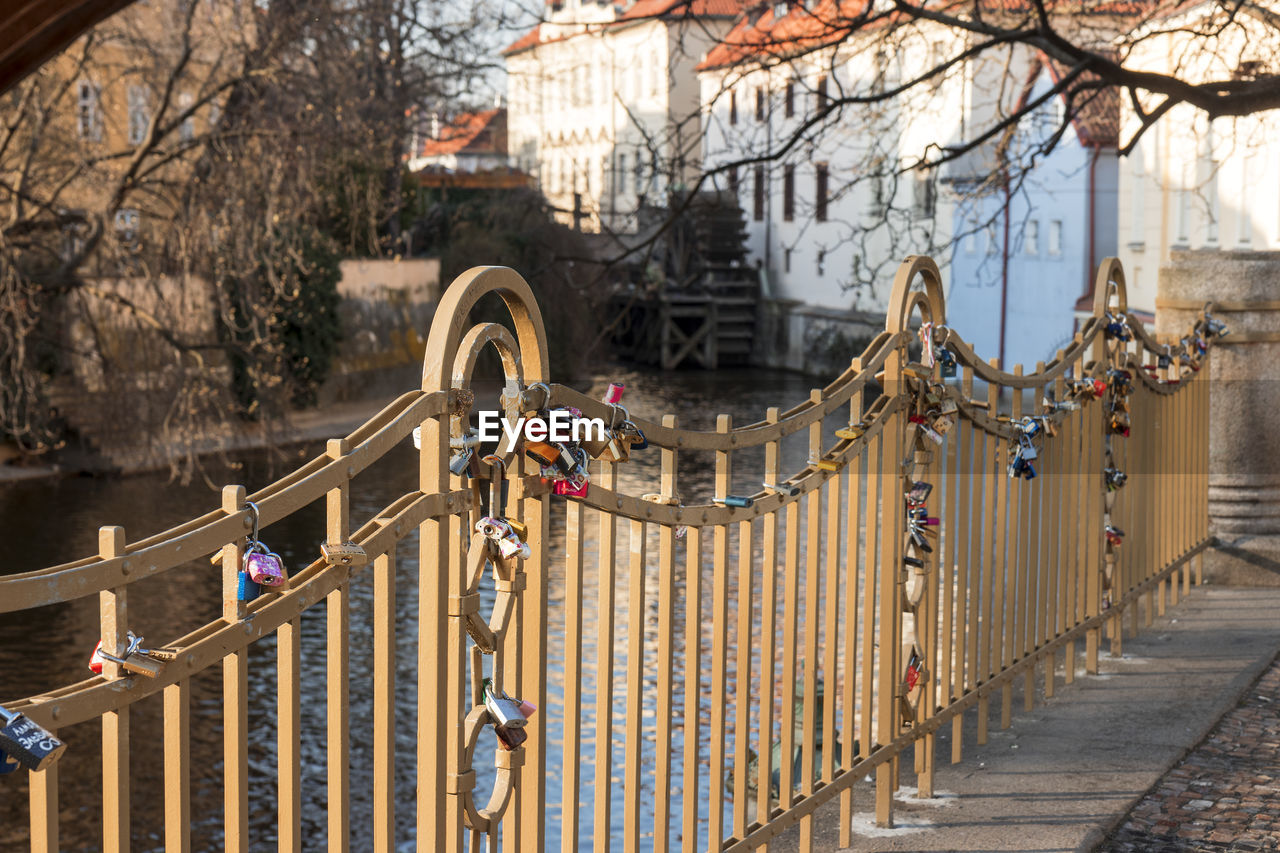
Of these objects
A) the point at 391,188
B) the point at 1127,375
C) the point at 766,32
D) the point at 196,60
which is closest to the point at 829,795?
the point at 1127,375

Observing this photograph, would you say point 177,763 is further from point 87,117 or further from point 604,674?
point 87,117

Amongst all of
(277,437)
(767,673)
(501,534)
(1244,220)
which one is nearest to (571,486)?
(501,534)

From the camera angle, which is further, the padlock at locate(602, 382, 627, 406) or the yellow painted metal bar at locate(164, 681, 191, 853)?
the padlock at locate(602, 382, 627, 406)

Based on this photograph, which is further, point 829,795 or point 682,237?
point 682,237

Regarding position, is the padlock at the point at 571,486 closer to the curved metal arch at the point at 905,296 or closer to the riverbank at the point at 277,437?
the curved metal arch at the point at 905,296

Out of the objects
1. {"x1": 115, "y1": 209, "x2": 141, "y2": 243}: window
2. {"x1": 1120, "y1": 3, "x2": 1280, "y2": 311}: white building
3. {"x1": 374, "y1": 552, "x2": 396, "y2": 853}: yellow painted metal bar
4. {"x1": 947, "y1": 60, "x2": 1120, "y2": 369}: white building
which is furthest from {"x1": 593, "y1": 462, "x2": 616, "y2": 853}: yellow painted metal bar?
{"x1": 947, "y1": 60, "x2": 1120, "y2": 369}: white building

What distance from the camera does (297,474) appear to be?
87.4 inches

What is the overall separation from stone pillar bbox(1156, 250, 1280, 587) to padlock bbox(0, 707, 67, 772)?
6.44 metres

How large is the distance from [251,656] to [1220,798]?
8318mm

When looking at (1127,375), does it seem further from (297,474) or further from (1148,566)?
(297,474)

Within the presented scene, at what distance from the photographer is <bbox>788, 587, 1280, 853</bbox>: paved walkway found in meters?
4.01

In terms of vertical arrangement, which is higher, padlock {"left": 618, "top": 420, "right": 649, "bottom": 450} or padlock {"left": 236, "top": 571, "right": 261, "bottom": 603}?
padlock {"left": 618, "top": 420, "right": 649, "bottom": 450}

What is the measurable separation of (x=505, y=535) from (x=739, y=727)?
44.0 inches

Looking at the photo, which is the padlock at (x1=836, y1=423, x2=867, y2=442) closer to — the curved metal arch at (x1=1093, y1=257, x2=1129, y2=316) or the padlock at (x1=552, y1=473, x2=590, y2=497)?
the padlock at (x1=552, y1=473, x2=590, y2=497)
